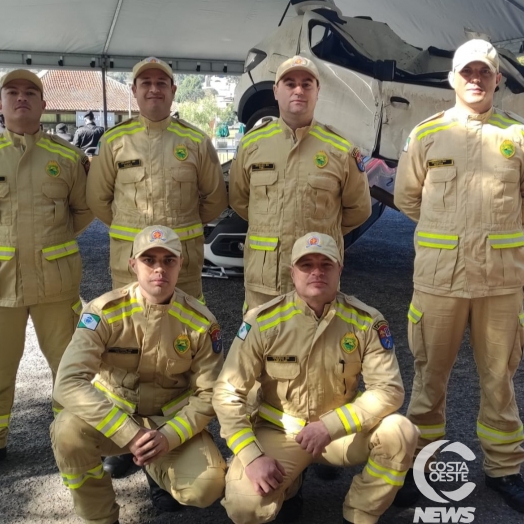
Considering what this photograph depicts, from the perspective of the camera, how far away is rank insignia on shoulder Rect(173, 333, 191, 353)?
2.70 meters

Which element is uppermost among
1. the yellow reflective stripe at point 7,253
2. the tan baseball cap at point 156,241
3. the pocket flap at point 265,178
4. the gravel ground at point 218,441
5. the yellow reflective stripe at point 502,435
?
the pocket flap at point 265,178

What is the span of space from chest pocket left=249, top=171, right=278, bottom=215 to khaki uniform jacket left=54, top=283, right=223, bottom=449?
0.68 meters

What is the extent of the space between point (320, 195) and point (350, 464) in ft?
4.27

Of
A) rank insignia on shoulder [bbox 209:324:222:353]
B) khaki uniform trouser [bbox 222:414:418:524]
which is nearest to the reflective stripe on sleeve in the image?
khaki uniform trouser [bbox 222:414:418:524]

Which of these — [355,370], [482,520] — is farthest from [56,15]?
[482,520]

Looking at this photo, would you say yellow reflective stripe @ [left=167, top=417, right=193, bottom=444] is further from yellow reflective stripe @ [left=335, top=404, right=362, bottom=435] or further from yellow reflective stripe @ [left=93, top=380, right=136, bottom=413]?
yellow reflective stripe @ [left=335, top=404, right=362, bottom=435]

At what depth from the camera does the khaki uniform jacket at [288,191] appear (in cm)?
317

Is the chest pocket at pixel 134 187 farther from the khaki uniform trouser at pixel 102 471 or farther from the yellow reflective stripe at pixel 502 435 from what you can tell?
the yellow reflective stripe at pixel 502 435

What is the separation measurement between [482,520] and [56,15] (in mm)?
7330

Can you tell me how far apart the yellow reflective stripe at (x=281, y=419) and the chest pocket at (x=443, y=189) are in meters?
1.15

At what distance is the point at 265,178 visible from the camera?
322 centimetres

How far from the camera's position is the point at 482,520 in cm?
269

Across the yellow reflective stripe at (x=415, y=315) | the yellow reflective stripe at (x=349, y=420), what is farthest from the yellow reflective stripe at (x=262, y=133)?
the yellow reflective stripe at (x=349, y=420)

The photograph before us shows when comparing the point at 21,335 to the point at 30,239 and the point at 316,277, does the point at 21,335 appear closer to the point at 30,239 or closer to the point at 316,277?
the point at 30,239
